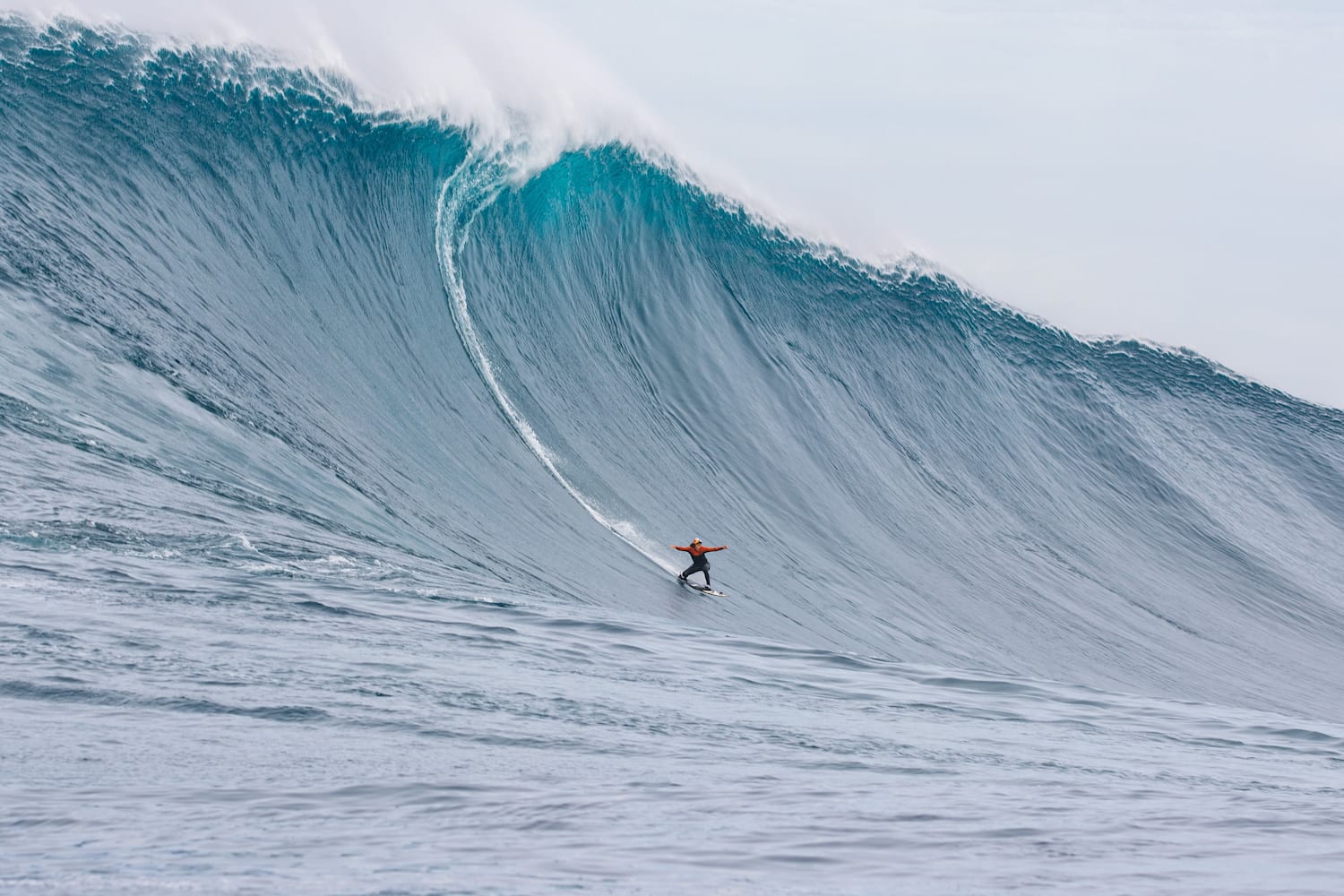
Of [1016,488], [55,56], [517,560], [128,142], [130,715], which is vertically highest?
[55,56]

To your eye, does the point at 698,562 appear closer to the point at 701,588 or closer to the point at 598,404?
the point at 701,588

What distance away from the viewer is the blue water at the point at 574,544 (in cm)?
389

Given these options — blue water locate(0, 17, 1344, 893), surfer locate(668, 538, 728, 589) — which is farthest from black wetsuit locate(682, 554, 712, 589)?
blue water locate(0, 17, 1344, 893)

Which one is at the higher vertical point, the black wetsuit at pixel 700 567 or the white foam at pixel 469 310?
the white foam at pixel 469 310

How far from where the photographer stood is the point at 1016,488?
54.9 feet

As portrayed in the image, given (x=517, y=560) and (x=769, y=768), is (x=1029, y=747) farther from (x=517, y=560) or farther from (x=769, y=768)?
(x=517, y=560)

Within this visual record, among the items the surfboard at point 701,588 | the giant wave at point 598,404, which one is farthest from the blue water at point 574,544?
the surfboard at point 701,588

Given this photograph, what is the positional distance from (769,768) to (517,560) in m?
5.46

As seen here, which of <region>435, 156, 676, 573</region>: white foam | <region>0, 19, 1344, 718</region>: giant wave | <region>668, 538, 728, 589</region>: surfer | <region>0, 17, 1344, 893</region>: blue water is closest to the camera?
<region>0, 17, 1344, 893</region>: blue water

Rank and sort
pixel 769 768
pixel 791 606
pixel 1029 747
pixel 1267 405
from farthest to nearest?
pixel 1267 405
pixel 791 606
pixel 1029 747
pixel 769 768

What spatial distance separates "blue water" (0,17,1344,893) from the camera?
389cm

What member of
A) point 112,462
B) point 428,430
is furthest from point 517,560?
point 112,462

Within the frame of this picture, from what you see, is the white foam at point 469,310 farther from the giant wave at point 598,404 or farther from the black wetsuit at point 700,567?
the black wetsuit at point 700,567

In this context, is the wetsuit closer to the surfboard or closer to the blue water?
the surfboard
